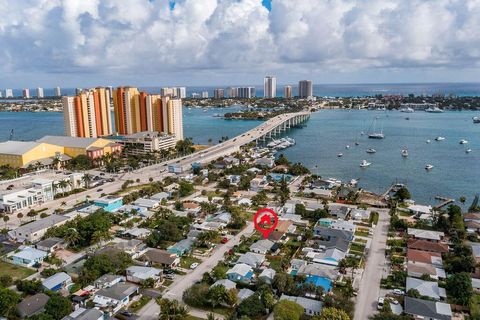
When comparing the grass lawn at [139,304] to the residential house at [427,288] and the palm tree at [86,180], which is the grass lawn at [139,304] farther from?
the palm tree at [86,180]

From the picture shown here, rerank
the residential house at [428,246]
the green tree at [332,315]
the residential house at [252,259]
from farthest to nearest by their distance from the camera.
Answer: the residential house at [428,246], the residential house at [252,259], the green tree at [332,315]

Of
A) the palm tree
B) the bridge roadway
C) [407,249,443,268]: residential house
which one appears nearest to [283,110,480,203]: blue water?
the bridge roadway

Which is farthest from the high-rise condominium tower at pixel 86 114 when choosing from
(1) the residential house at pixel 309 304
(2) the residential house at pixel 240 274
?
(1) the residential house at pixel 309 304

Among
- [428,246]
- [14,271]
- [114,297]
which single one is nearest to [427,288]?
[428,246]

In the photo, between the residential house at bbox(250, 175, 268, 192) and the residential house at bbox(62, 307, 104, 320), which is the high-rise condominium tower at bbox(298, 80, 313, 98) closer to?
the residential house at bbox(250, 175, 268, 192)

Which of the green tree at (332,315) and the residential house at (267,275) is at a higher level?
the green tree at (332,315)
